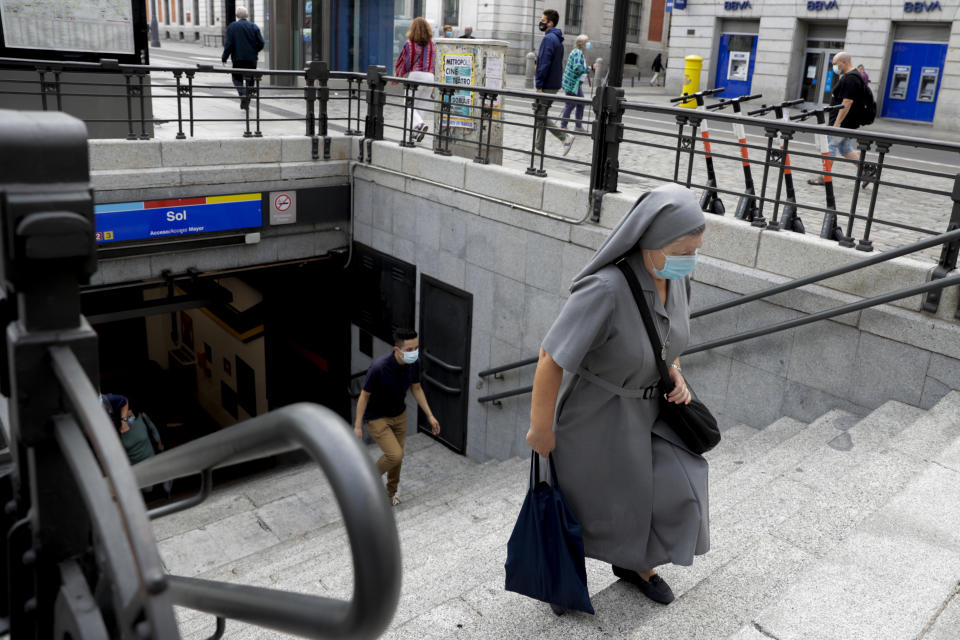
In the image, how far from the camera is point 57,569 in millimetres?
1493

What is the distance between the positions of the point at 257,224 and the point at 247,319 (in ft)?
15.5

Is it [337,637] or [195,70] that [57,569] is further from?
[195,70]

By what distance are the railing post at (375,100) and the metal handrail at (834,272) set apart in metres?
5.64

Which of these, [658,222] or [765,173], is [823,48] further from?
[658,222]

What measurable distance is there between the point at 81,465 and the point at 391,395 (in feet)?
21.4

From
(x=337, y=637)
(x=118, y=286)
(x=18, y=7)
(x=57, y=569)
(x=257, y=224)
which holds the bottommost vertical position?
(x=118, y=286)

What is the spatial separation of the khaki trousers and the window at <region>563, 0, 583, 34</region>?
3631 cm

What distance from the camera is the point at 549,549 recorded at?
132 inches

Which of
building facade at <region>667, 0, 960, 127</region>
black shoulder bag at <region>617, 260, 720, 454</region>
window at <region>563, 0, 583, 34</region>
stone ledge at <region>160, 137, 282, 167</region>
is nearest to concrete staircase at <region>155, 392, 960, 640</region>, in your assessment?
black shoulder bag at <region>617, 260, 720, 454</region>

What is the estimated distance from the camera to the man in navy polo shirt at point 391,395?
7434 mm

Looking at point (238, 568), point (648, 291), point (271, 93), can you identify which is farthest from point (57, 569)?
point (271, 93)

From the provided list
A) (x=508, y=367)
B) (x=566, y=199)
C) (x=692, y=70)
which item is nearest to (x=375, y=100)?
(x=566, y=199)

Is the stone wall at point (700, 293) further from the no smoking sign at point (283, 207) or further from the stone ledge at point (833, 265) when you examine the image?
the no smoking sign at point (283, 207)

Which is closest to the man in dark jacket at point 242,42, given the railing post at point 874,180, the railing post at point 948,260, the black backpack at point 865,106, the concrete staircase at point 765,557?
the black backpack at point 865,106
